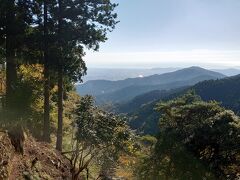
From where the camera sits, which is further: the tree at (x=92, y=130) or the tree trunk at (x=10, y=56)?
the tree trunk at (x=10, y=56)

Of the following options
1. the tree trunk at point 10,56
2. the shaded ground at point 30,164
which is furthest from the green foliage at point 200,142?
the tree trunk at point 10,56

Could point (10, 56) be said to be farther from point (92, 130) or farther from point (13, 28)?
point (92, 130)

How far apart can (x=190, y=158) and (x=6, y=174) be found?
521 inches

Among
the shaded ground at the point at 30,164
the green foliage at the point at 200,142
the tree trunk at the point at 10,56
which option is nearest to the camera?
the shaded ground at the point at 30,164

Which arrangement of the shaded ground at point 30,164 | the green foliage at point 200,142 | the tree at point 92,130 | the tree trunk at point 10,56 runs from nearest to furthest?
the shaded ground at point 30,164, the tree at point 92,130, the tree trunk at point 10,56, the green foliage at point 200,142

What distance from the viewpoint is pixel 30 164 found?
50.2ft

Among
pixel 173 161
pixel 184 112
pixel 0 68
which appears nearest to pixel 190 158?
pixel 173 161

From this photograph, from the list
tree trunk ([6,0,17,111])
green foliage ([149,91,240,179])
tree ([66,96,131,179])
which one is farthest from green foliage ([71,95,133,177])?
tree trunk ([6,0,17,111])

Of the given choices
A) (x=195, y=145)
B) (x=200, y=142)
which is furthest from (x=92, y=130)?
(x=200, y=142)

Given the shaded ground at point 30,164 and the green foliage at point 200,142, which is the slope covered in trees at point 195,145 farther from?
the shaded ground at point 30,164

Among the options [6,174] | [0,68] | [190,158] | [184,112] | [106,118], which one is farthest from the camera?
[0,68]

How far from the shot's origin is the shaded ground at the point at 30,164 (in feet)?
42.6

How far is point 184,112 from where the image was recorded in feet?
83.5

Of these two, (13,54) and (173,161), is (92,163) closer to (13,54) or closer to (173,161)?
(173,161)
